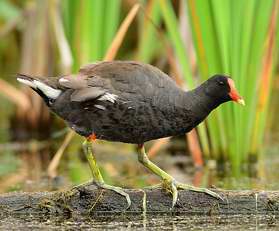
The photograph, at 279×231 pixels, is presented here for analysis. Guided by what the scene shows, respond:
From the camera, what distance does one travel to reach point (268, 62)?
665 cm

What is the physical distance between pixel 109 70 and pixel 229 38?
170cm

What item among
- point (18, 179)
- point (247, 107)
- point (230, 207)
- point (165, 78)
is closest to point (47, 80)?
point (165, 78)

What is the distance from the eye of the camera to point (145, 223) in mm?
4602

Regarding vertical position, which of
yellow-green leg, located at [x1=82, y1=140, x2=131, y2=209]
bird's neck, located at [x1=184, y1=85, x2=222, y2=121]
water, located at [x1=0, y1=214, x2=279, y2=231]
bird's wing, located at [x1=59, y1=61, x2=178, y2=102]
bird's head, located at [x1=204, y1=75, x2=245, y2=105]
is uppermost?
bird's wing, located at [x1=59, y1=61, x2=178, y2=102]

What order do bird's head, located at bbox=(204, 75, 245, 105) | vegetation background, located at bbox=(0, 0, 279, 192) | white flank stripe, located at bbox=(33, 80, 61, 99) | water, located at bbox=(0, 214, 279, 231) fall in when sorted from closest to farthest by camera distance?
water, located at bbox=(0, 214, 279, 231) → bird's head, located at bbox=(204, 75, 245, 105) → white flank stripe, located at bbox=(33, 80, 61, 99) → vegetation background, located at bbox=(0, 0, 279, 192)

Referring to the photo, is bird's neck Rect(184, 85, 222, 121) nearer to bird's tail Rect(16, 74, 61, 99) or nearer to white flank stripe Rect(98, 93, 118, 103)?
white flank stripe Rect(98, 93, 118, 103)

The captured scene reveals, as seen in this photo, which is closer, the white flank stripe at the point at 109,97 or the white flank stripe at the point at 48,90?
the white flank stripe at the point at 109,97

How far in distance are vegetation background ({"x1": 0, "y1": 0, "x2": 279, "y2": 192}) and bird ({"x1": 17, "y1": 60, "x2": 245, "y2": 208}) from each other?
93 cm

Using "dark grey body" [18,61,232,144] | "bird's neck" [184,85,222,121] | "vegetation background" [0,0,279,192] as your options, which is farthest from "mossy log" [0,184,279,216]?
"vegetation background" [0,0,279,192]

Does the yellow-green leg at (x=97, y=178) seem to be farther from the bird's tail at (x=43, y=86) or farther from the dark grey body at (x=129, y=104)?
the bird's tail at (x=43, y=86)

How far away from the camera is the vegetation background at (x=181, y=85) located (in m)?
6.36

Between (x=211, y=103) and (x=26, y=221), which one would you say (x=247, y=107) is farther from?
(x=26, y=221)

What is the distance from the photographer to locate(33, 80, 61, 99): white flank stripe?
16.4 feet

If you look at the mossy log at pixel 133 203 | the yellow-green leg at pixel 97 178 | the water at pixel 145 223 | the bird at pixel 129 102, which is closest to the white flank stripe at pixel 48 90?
the bird at pixel 129 102
